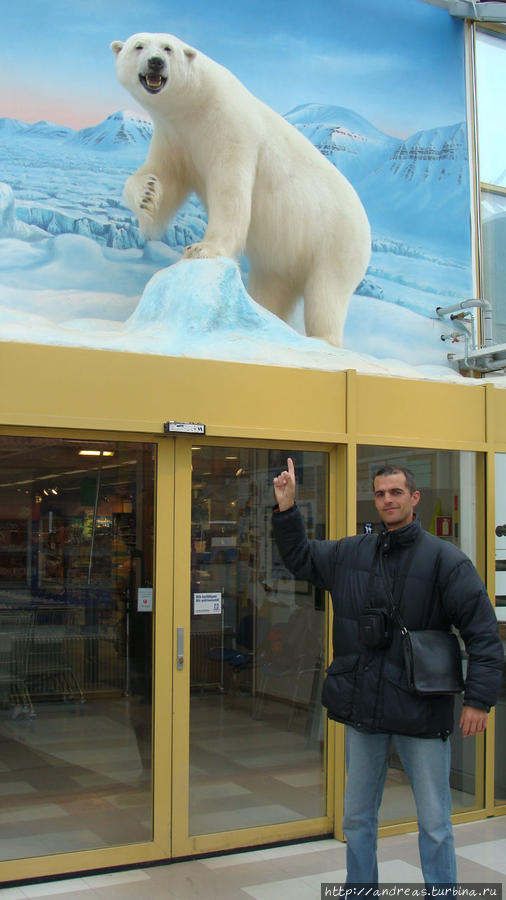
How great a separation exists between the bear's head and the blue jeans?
414cm

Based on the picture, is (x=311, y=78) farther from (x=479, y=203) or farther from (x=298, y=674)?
(x=298, y=674)

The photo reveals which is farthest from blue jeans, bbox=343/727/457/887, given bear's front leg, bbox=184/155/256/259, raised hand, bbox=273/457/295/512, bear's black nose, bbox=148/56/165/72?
bear's black nose, bbox=148/56/165/72

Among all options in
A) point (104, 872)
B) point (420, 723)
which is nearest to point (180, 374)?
point (420, 723)

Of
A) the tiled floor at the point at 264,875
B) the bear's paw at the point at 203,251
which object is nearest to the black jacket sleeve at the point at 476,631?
the tiled floor at the point at 264,875

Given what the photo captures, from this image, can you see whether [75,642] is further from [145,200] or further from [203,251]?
[145,200]

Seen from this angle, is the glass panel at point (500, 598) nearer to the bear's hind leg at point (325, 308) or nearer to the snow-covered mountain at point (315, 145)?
the bear's hind leg at point (325, 308)

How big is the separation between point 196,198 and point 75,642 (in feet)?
9.71

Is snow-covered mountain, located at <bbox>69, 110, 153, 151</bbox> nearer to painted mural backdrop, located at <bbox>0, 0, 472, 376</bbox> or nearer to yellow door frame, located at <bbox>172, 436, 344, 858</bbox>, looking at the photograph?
painted mural backdrop, located at <bbox>0, 0, 472, 376</bbox>

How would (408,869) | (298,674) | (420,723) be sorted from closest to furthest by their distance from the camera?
1. (420,723)
2. (408,869)
3. (298,674)

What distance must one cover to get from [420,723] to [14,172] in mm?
3900

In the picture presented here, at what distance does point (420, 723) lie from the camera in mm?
3268

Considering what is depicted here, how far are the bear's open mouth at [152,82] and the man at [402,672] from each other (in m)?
3.22

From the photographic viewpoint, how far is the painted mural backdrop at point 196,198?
5.27 meters

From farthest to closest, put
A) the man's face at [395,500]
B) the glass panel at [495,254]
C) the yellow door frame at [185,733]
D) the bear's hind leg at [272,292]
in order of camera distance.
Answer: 1. the glass panel at [495,254]
2. the bear's hind leg at [272,292]
3. the yellow door frame at [185,733]
4. the man's face at [395,500]
